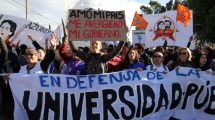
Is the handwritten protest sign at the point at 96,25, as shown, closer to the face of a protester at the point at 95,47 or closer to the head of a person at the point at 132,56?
the face of a protester at the point at 95,47

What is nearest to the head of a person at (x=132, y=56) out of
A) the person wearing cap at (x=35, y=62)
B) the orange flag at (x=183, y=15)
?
the person wearing cap at (x=35, y=62)

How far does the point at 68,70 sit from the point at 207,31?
23.6 metres

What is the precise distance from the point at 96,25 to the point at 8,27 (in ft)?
20.1

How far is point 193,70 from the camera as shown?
5.90 meters

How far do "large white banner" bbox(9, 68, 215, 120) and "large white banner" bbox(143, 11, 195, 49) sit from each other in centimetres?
500

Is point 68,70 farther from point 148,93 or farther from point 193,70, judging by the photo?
point 193,70

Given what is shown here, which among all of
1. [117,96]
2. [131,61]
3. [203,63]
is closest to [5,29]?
[131,61]

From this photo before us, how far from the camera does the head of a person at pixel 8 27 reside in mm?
11188

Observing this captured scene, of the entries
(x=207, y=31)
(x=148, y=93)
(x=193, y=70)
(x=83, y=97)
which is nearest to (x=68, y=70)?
(x=83, y=97)

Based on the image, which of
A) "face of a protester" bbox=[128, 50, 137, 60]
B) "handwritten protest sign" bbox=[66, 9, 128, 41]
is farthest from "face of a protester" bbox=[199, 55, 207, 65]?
"handwritten protest sign" bbox=[66, 9, 128, 41]

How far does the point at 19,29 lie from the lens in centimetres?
1148

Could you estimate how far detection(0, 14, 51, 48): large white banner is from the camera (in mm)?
11266

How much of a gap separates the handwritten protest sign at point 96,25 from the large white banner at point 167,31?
5.15m

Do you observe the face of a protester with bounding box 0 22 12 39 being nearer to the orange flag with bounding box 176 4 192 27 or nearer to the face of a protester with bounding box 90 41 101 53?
the orange flag with bounding box 176 4 192 27
